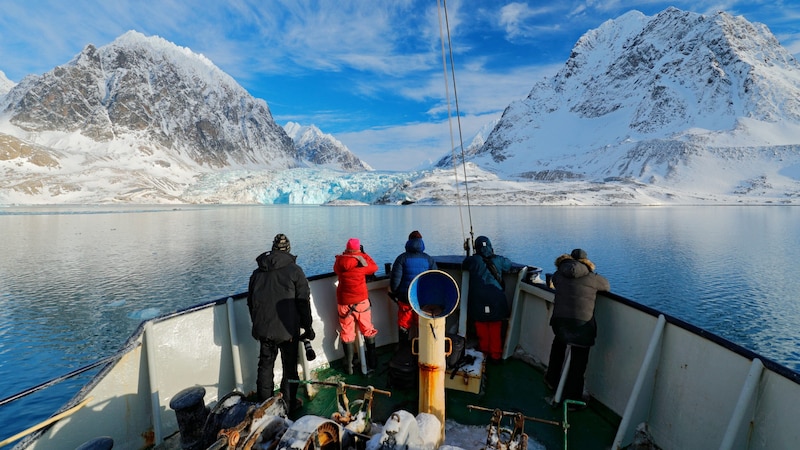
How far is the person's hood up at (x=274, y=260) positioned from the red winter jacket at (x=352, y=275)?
1009 millimetres

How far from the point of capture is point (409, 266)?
5180 mm

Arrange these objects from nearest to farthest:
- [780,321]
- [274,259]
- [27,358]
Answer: [274,259], [27,358], [780,321]

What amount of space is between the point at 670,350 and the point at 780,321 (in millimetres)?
13525

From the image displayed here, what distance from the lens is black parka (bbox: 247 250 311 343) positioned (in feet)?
13.1

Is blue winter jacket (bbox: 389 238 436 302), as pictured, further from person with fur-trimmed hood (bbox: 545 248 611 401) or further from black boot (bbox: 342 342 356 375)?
person with fur-trimmed hood (bbox: 545 248 611 401)

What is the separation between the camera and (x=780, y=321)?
1248cm

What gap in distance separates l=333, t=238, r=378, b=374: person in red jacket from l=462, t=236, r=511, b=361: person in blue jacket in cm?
147

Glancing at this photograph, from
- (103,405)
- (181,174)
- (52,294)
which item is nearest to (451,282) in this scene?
(103,405)

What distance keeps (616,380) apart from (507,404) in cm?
128

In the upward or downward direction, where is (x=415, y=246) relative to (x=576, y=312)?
upward

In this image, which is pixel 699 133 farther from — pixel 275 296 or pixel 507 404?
pixel 275 296

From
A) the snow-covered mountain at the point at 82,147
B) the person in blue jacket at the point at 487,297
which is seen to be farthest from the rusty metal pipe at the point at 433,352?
the snow-covered mountain at the point at 82,147

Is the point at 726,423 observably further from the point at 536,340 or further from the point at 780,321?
the point at 780,321

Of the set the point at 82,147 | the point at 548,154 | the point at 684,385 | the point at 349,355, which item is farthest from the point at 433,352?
the point at 82,147
